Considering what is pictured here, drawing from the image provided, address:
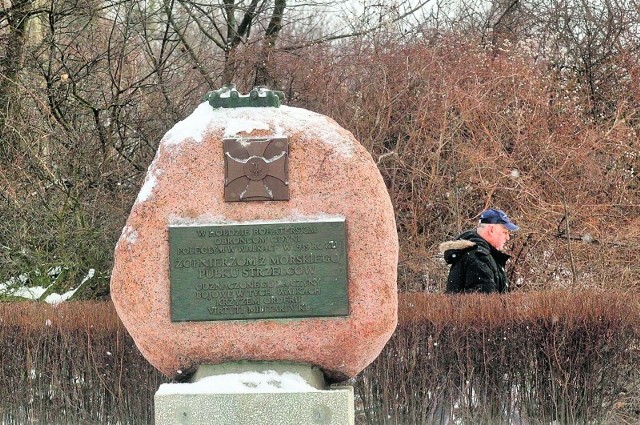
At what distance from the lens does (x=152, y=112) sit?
412 inches

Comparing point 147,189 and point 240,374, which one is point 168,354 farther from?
point 147,189

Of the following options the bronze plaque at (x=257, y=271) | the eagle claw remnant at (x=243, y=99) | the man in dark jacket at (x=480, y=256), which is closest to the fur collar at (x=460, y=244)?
the man in dark jacket at (x=480, y=256)

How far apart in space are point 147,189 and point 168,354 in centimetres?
82

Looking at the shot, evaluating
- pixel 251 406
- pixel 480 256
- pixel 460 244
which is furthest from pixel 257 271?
pixel 480 256

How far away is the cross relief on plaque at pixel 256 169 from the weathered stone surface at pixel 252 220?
0.12ft

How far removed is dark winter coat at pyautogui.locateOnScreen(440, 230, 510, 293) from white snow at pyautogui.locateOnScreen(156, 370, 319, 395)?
91.1 inches

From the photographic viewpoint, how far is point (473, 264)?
6.55 meters

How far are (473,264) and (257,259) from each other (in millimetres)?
2435

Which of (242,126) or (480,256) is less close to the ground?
(242,126)

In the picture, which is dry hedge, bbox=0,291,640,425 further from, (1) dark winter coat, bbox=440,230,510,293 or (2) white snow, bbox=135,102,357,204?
(2) white snow, bbox=135,102,357,204

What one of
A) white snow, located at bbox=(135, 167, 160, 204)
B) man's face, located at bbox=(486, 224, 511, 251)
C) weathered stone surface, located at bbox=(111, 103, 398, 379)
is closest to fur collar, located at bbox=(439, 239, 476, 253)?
man's face, located at bbox=(486, 224, 511, 251)

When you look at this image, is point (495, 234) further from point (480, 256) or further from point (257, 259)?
point (257, 259)

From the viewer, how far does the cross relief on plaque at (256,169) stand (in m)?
4.55

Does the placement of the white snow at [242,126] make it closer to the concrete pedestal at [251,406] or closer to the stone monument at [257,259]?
the stone monument at [257,259]
